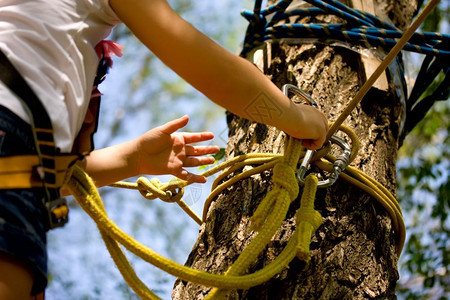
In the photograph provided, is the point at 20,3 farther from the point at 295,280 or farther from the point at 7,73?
the point at 295,280

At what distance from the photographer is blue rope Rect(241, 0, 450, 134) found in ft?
4.82

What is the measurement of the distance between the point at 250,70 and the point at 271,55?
1.87ft

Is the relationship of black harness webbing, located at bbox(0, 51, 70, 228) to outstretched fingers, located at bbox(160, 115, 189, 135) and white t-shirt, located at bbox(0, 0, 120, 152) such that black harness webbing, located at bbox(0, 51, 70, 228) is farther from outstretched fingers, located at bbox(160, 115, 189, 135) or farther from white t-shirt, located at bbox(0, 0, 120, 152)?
outstretched fingers, located at bbox(160, 115, 189, 135)

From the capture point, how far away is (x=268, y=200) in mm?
1120

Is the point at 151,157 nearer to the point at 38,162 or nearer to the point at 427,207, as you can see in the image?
the point at 38,162

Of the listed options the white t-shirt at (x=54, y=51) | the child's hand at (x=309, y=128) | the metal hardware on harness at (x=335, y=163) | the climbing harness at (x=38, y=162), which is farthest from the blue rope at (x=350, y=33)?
the climbing harness at (x=38, y=162)

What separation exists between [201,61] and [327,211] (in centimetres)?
48

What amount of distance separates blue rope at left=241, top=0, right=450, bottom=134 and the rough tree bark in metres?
0.04

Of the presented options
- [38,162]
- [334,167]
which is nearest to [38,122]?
[38,162]

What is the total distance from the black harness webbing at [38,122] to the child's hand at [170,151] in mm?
382

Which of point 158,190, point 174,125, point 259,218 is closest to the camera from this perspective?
point 259,218

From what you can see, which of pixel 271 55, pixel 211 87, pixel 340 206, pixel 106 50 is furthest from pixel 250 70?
pixel 271 55

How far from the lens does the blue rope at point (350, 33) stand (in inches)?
57.8

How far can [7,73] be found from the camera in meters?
0.84
